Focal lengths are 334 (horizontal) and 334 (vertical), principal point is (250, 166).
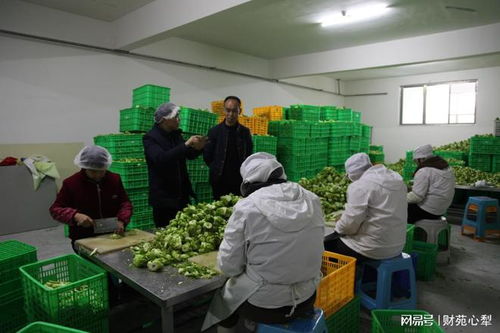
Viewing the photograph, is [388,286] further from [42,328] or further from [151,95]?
[151,95]

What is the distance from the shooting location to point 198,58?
7836mm

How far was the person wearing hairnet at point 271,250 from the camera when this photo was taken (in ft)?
5.55

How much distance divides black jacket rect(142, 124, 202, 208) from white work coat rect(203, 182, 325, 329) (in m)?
1.45

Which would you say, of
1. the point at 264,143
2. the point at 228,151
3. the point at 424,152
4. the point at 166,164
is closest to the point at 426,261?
the point at 424,152

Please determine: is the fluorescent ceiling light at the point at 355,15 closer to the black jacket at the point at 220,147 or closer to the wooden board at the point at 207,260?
the black jacket at the point at 220,147

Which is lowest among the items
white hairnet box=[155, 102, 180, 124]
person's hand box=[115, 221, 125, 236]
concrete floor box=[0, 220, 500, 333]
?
concrete floor box=[0, 220, 500, 333]

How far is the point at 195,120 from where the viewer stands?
5.13 meters

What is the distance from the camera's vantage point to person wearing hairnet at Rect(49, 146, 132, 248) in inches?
96.1

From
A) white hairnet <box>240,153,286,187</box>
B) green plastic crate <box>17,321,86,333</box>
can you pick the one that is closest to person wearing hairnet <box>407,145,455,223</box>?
white hairnet <box>240,153,286,187</box>

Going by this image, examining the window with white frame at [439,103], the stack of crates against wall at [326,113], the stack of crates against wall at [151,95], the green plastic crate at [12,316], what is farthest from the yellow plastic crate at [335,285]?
the window with white frame at [439,103]

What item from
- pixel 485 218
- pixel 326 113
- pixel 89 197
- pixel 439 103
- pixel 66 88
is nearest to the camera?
pixel 89 197

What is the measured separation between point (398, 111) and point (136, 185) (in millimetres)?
10072

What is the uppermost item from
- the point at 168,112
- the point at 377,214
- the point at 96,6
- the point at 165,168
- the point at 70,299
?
the point at 96,6

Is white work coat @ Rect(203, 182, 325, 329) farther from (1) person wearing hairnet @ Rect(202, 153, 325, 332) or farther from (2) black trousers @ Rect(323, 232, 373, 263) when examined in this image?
(2) black trousers @ Rect(323, 232, 373, 263)
